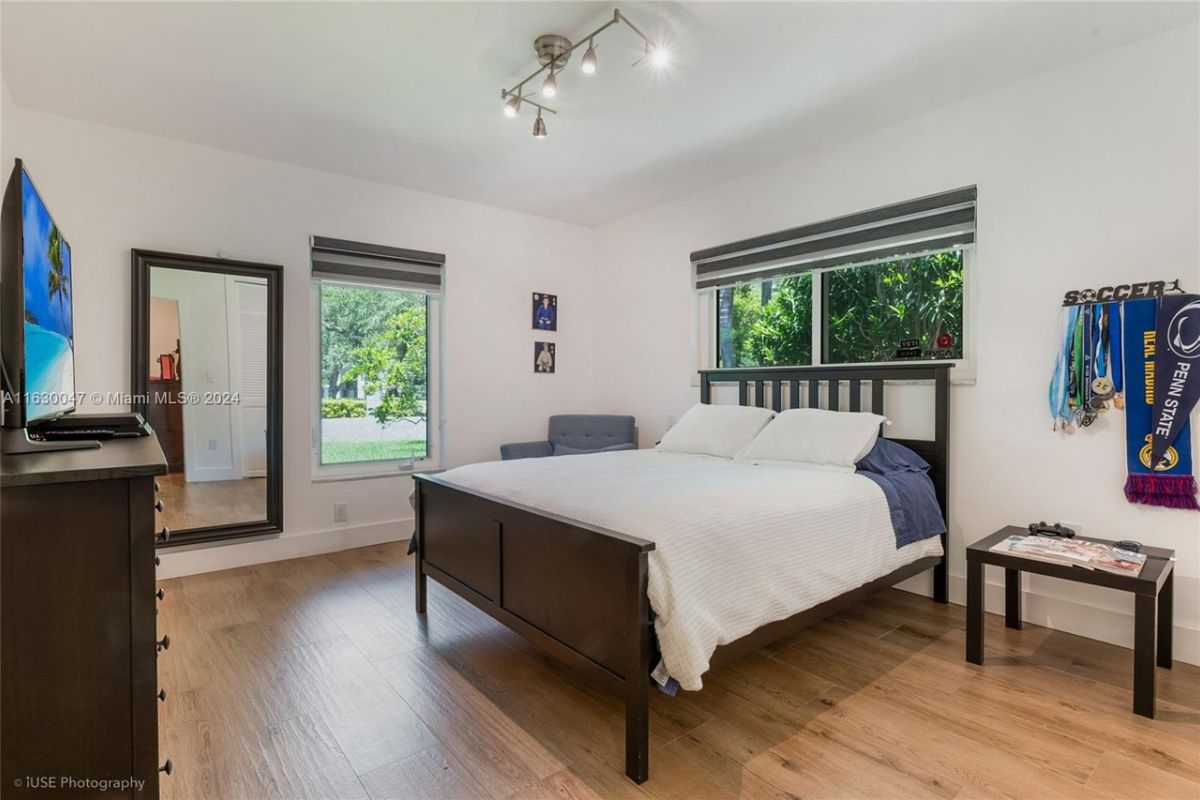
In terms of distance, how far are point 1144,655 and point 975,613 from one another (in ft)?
1.65

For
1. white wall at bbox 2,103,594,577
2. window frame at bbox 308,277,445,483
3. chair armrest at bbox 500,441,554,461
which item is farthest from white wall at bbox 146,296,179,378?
chair armrest at bbox 500,441,554,461

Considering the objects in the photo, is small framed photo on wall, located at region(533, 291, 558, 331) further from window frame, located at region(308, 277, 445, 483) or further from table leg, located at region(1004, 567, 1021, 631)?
table leg, located at region(1004, 567, 1021, 631)

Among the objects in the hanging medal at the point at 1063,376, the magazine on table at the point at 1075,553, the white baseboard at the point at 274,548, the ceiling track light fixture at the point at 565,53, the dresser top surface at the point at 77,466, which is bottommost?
the white baseboard at the point at 274,548

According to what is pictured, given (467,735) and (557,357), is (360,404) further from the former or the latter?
(467,735)

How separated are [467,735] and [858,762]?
1.19 m

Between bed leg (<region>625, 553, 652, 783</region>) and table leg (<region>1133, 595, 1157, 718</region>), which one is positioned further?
table leg (<region>1133, 595, 1157, 718</region>)

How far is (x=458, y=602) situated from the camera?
3.04 m

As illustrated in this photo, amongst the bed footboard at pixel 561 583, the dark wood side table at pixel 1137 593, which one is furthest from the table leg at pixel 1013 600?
the bed footboard at pixel 561 583

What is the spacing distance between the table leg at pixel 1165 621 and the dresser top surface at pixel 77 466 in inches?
129

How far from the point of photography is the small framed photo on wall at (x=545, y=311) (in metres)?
4.91

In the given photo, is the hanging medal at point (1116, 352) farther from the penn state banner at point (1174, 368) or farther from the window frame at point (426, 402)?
the window frame at point (426, 402)

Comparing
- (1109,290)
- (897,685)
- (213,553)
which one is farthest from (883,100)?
(213,553)

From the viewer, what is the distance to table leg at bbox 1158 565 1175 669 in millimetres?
2297

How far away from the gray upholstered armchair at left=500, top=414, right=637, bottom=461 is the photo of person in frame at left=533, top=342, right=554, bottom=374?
17.4 inches
